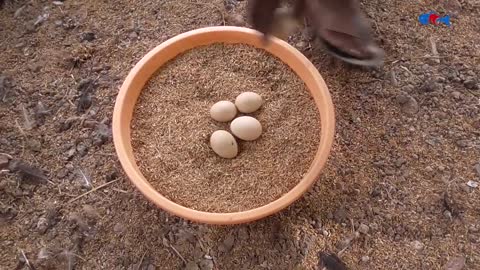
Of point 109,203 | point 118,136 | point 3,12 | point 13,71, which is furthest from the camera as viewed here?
point 3,12

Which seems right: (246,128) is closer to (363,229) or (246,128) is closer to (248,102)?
(248,102)

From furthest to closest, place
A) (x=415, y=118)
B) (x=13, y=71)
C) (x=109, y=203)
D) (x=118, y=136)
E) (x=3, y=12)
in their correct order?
(x=3, y=12), (x=13, y=71), (x=415, y=118), (x=109, y=203), (x=118, y=136)

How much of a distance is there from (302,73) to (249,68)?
0.15 metres

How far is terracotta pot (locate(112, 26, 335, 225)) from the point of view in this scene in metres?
1.16

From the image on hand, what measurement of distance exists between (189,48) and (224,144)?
0.34m

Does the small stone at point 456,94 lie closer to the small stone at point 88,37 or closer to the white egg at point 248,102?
the white egg at point 248,102

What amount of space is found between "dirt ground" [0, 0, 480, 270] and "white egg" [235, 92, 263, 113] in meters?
0.26

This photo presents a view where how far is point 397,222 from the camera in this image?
1314mm

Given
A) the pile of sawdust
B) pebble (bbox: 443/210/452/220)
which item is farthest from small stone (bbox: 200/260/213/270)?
pebble (bbox: 443/210/452/220)

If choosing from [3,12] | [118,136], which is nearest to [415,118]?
[118,136]

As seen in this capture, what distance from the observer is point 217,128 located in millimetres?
1327

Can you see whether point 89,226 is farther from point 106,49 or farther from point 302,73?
point 302,73

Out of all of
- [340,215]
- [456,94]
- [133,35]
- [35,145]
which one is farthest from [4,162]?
[456,94]

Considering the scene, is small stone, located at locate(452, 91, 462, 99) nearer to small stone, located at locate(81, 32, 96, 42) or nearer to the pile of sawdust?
the pile of sawdust
